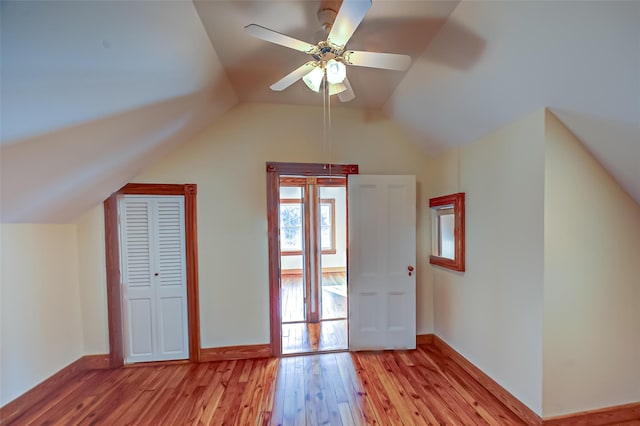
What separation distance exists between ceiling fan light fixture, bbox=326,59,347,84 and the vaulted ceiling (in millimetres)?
349

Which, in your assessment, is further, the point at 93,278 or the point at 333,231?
the point at 333,231

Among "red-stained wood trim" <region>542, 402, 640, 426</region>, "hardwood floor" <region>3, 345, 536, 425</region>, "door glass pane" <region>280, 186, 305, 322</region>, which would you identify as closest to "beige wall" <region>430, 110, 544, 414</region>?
"red-stained wood trim" <region>542, 402, 640, 426</region>

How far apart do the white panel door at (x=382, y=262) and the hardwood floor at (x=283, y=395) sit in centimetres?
28

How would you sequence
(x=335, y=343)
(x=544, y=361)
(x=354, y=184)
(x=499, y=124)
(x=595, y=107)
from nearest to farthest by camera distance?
(x=595, y=107), (x=544, y=361), (x=499, y=124), (x=354, y=184), (x=335, y=343)

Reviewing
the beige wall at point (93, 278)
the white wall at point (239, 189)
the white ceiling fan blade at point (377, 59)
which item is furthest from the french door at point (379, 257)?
Answer: the beige wall at point (93, 278)

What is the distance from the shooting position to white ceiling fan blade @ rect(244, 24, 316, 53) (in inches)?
44.9

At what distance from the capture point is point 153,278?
8.30 feet

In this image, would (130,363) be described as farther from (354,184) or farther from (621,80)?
(621,80)

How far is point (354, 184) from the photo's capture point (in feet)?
8.95

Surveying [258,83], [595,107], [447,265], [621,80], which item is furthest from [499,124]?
[258,83]

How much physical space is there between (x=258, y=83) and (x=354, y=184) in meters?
1.37

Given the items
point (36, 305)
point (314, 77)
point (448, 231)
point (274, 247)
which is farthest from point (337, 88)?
point (36, 305)

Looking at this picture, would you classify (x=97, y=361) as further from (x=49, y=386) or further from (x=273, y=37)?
(x=273, y=37)

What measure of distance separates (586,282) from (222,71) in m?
3.09
